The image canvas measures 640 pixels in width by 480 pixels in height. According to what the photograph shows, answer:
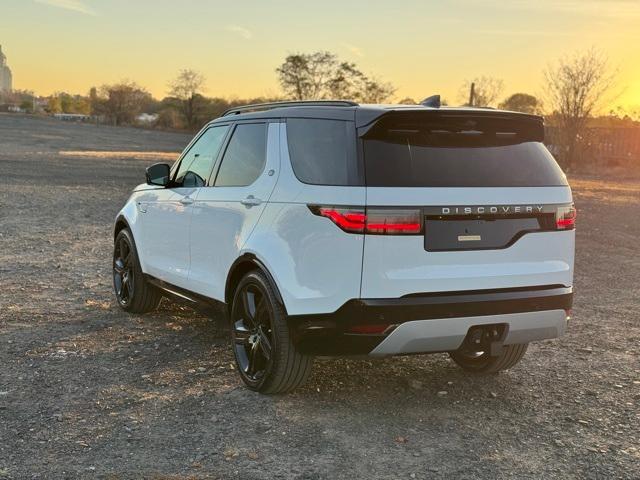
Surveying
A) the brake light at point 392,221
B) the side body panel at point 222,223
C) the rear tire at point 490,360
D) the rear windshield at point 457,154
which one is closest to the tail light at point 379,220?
the brake light at point 392,221

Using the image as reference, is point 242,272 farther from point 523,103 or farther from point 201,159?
point 523,103

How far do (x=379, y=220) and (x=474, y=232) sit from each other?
597 millimetres

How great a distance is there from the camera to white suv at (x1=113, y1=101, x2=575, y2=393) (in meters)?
3.98

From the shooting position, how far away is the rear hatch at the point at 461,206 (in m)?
3.97

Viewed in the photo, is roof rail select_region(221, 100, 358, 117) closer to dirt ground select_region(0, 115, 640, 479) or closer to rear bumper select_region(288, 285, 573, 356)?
rear bumper select_region(288, 285, 573, 356)

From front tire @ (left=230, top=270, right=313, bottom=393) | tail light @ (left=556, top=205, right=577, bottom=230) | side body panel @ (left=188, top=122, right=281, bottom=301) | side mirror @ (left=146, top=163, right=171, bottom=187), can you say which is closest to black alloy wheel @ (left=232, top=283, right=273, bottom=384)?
front tire @ (left=230, top=270, right=313, bottom=393)

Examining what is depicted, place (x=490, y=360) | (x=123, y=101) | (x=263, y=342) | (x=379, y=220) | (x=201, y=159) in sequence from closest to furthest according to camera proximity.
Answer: (x=379, y=220), (x=263, y=342), (x=490, y=360), (x=201, y=159), (x=123, y=101)

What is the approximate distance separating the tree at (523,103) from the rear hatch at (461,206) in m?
32.6

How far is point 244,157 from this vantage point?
5.09 metres

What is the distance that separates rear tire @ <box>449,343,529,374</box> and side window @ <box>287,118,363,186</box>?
5.80 feet

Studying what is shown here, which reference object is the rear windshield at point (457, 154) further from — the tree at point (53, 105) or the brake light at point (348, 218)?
the tree at point (53, 105)

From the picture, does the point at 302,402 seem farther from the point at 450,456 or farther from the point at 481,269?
the point at 481,269

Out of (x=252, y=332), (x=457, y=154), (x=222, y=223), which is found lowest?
(x=252, y=332)

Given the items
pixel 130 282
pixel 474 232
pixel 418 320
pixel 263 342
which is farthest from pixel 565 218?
pixel 130 282
